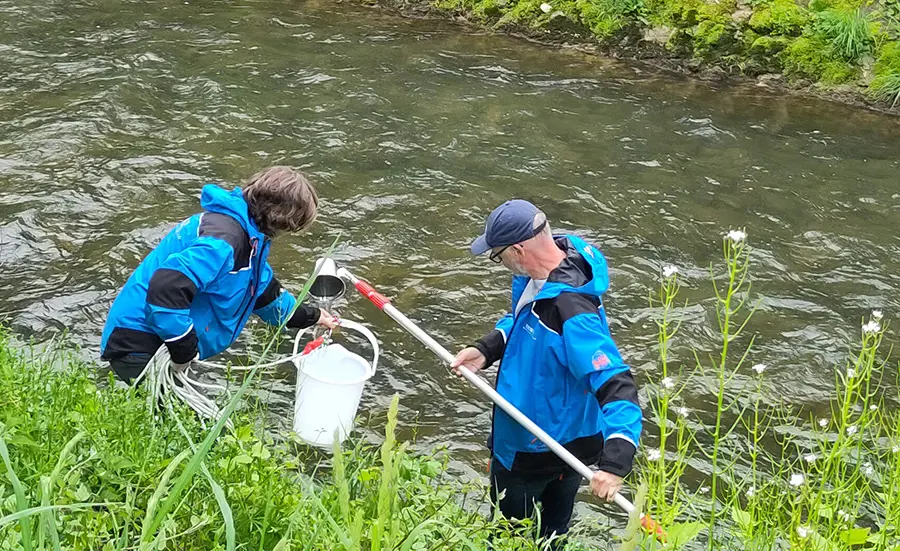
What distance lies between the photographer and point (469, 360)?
13.7 ft

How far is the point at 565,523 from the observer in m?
4.32

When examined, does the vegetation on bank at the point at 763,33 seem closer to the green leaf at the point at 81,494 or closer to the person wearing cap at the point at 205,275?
the person wearing cap at the point at 205,275

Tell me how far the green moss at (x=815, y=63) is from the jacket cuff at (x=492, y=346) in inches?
310

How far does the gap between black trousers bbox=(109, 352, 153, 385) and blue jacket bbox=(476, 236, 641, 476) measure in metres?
1.70

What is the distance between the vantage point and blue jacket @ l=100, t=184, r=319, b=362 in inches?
155

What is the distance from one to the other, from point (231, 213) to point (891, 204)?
6.38 metres

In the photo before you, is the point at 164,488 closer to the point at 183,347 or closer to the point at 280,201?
the point at 183,347

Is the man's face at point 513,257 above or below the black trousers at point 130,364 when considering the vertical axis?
above

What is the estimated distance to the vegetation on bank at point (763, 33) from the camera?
10.4 m

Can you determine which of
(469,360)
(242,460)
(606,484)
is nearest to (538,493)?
(469,360)

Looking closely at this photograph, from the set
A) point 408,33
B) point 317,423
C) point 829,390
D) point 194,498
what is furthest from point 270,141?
point 194,498

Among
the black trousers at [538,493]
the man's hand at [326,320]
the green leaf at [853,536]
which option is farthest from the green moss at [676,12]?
the green leaf at [853,536]

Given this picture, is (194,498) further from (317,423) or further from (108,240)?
(108,240)

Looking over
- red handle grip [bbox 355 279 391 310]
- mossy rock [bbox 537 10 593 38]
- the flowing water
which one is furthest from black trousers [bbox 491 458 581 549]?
mossy rock [bbox 537 10 593 38]
